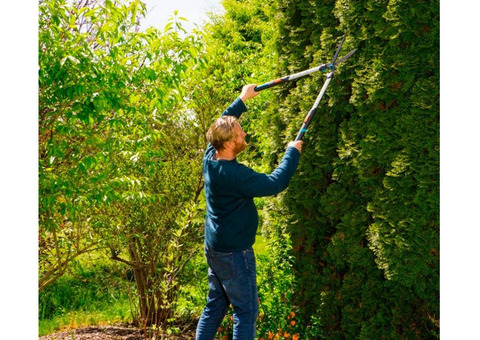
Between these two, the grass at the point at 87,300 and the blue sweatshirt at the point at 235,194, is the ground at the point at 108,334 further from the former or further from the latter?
the blue sweatshirt at the point at 235,194

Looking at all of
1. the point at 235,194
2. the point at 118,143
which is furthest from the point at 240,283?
the point at 118,143

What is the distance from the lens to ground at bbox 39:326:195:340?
5688 mm

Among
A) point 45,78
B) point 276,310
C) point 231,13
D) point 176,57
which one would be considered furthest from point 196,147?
point 231,13

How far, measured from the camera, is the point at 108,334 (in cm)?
586

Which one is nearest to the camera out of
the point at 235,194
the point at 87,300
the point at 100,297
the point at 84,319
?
the point at 235,194

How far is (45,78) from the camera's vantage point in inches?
145

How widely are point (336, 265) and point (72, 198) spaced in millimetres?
2099

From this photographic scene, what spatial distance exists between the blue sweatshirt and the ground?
2.36 meters

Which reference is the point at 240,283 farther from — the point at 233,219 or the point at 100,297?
the point at 100,297

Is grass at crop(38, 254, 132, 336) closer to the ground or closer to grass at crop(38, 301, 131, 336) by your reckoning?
grass at crop(38, 301, 131, 336)

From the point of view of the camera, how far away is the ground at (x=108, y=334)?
5.69m

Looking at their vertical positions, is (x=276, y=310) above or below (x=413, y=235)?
below

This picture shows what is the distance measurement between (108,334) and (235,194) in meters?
3.15

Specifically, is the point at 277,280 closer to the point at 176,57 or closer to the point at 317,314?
the point at 317,314
